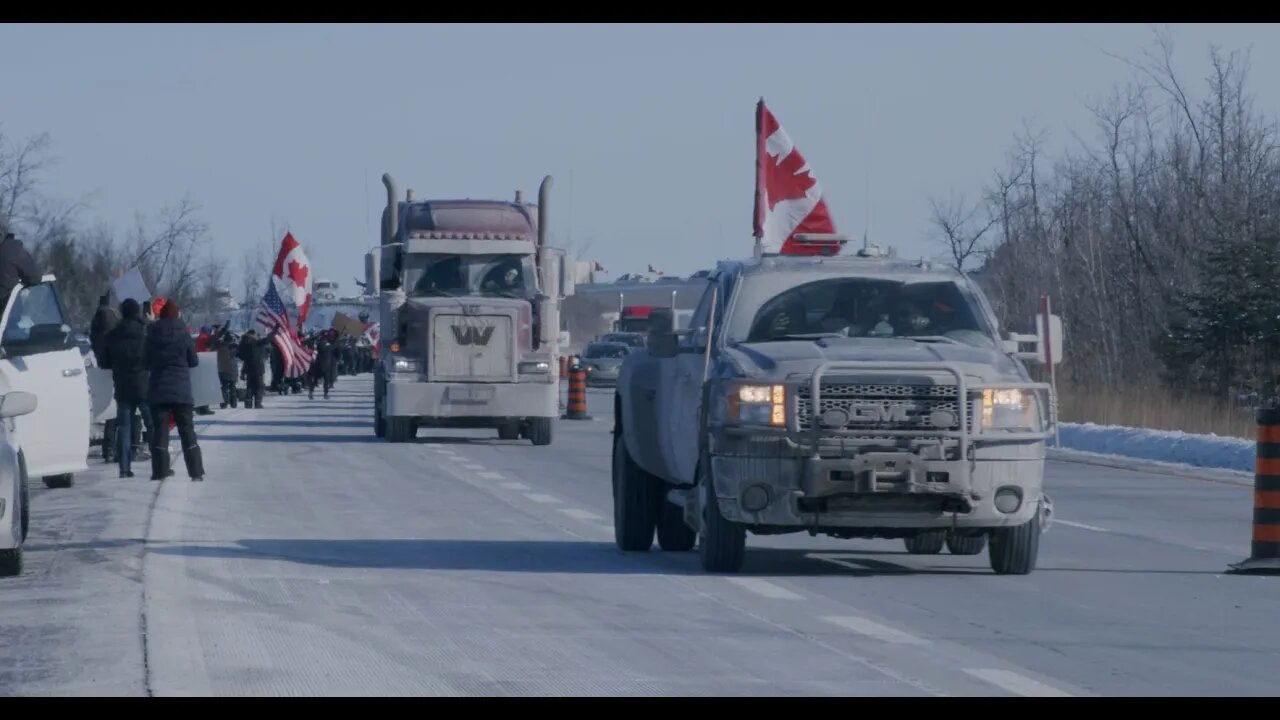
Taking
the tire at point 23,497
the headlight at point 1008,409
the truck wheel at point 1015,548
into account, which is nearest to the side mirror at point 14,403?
the tire at point 23,497

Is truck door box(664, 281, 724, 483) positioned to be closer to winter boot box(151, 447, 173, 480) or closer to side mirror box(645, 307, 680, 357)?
side mirror box(645, 307, 680, 357)

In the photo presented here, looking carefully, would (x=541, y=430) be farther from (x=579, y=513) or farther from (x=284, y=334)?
(x=284, y=334)

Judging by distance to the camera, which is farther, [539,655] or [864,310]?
[864,310]

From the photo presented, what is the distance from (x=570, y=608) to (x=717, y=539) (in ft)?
5.77

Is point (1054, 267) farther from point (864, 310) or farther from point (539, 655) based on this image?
point (539, 655)

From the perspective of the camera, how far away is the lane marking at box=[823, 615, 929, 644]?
35.2ft

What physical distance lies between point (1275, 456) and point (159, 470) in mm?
12682

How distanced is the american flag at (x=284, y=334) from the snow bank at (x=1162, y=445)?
28.3 meters

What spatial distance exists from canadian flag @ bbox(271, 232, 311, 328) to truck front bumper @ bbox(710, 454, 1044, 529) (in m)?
46.4

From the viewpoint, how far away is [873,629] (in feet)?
36.6

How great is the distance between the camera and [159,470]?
23.3 m

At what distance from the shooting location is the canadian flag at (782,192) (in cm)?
3164

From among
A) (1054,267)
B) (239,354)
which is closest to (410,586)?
(239,354)

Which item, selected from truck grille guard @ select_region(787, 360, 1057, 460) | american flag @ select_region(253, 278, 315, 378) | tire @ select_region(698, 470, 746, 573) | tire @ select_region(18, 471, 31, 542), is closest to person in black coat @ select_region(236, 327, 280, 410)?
american flag @ select_region(253, 278, 315, 378)
